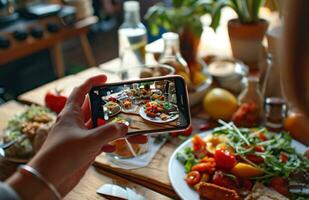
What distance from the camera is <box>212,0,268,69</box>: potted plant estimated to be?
1.43 meters

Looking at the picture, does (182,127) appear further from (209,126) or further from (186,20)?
(186,20)

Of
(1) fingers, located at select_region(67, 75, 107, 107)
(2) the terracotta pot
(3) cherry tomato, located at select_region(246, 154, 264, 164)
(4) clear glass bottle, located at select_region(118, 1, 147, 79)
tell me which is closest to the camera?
(1) fingers, located at select_region(67, 75, 107, 107)

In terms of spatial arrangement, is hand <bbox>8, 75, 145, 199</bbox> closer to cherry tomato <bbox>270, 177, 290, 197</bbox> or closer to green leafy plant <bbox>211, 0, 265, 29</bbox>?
cherry tomato <bbox>270, 177, 290, 197</bbox>

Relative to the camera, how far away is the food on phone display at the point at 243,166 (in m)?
0.83

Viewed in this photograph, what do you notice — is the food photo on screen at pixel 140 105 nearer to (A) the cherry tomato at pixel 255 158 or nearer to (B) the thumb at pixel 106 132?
(B) the thumb at pixel 106 132

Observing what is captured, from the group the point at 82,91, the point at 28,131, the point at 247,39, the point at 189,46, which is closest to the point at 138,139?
the point at 82,91

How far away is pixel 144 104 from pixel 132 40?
0.68 metres

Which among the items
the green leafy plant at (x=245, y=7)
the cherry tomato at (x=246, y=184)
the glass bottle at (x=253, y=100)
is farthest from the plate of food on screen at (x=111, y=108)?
the green leafy plant at (x=245, y=7)

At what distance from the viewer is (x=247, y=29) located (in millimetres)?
1426

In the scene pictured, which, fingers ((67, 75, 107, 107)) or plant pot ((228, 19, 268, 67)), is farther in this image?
plant pot ((228, 19, 268, 67))

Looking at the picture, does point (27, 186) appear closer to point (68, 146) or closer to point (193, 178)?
point (68, 146)

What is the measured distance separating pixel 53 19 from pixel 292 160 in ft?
5.95

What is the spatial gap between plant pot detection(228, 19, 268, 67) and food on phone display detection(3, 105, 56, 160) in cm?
74

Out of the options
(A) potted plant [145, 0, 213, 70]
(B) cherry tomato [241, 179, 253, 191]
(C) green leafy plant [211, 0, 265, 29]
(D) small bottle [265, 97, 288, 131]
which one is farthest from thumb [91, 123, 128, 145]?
(C) green leafy plant [211, 0, 265, 29]
